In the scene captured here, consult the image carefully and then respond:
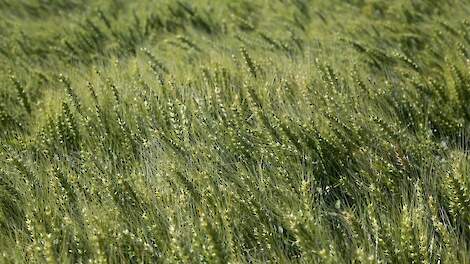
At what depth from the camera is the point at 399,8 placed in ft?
11.8

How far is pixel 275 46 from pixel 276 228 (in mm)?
1779

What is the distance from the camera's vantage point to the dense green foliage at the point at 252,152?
58.4 inches

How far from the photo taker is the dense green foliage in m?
1.48

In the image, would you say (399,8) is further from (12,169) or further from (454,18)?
(12,169)

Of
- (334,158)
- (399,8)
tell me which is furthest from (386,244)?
(399,8)

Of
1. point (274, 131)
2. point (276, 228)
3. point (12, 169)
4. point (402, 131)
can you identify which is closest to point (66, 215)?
point (12, 169)

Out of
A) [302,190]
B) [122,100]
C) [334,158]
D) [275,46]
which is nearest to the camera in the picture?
[302,190]

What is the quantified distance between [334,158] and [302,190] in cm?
39

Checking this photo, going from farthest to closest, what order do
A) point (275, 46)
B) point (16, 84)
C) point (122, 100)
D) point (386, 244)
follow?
point (275, 46), point (16, 84), point (122, 100), point (386, 244)

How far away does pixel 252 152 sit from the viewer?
1894mm

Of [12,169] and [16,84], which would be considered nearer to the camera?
[12,169]

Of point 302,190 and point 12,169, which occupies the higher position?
point 302,190

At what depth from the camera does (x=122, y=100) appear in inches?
92.4

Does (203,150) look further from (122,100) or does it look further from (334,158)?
(122,100)
